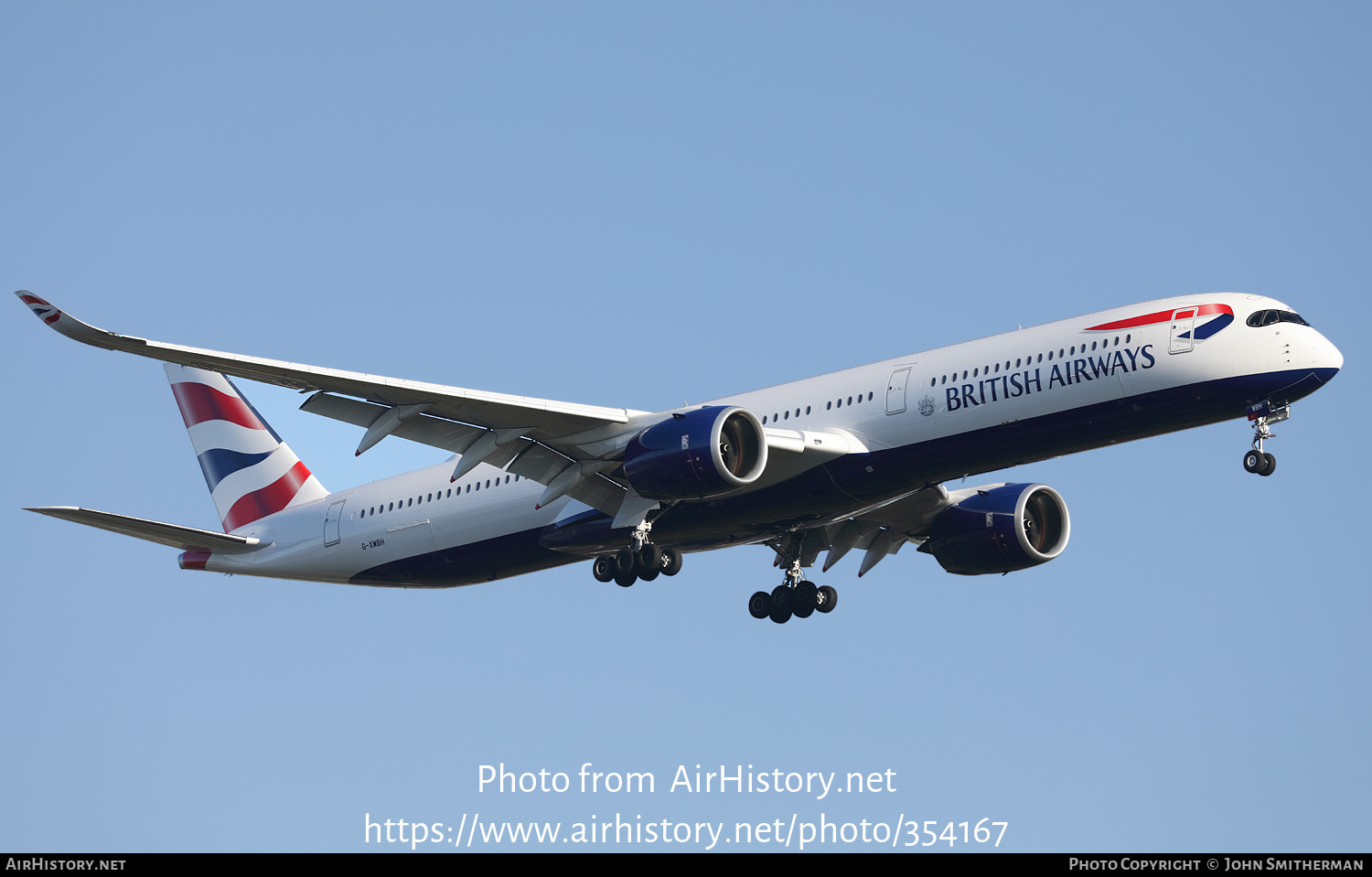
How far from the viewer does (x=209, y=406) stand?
45094 mm

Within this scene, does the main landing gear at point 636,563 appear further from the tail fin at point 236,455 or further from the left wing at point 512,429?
the tail fin at point 236,455

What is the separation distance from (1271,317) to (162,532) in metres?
25.8

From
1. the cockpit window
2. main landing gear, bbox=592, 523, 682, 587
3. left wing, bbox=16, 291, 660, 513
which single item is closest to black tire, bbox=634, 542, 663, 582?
main landing gear, bbox=592, 523, 682, 587

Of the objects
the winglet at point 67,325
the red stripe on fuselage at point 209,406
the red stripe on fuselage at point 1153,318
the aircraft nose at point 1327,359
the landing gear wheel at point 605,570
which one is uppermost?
the red stripe on fuselage at point 209,406

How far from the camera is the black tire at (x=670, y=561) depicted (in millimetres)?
35531

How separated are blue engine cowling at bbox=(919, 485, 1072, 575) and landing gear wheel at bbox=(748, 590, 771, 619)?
4419 mm

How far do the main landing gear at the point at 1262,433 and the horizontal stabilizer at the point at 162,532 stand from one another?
24.0m

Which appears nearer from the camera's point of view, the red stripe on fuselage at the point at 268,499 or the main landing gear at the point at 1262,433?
the main landing gear at the point at 1262,433

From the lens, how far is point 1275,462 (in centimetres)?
3055

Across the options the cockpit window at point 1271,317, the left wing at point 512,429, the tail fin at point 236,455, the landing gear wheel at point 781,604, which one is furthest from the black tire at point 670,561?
the cockpit window at point 1271,317

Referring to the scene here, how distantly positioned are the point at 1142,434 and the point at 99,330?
1977cm

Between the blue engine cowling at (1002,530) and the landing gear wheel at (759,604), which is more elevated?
the blue engine cowling at (1002,530)

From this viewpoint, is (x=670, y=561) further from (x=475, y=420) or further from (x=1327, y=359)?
(x=1327, y=359)
